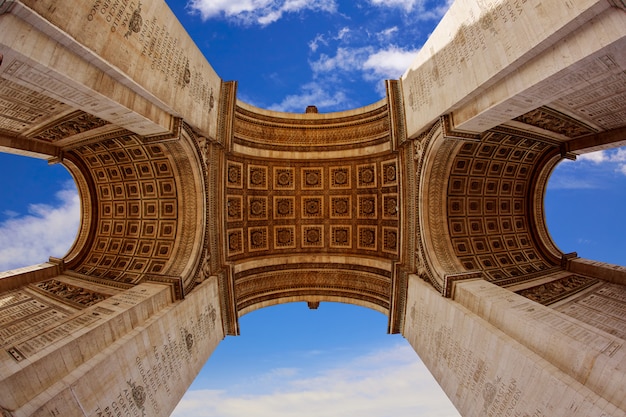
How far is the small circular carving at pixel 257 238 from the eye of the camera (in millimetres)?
19812

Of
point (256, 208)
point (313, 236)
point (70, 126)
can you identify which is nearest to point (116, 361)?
point (70, 126)

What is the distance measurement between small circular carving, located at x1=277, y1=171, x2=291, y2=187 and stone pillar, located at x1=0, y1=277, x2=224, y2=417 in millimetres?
7849

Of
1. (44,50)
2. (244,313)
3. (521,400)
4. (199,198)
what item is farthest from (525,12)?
(244,313)

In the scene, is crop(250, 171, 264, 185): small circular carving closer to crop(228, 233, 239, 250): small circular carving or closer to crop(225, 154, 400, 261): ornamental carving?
crop(225, 154, 400, 261): ornamental carving

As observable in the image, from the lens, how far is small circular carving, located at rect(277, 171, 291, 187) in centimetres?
2025

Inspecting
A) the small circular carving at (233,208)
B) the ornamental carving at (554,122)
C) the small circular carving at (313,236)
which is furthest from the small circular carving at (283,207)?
the ornamental carving at (554,122)

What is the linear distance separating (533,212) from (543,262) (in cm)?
270

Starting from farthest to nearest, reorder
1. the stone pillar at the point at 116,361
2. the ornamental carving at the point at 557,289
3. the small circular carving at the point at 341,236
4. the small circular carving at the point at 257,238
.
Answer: the small circular carving at the point at 341,236
the small circular carving at the point at 257,238
the ornamental carving at the point at 557,289
the stone pillar at the point at 116,361

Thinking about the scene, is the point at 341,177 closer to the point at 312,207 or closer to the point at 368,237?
the point at 312,207

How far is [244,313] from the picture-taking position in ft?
62.0

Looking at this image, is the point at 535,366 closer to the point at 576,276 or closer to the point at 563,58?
the point at 563,58

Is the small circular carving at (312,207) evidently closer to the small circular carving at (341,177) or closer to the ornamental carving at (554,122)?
the small circular carving at (341,177)

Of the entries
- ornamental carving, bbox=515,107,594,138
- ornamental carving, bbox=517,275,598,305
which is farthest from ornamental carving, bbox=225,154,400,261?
ornamental carving, bbox=515,107,594,138

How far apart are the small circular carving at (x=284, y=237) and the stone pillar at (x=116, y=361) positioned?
644cm
